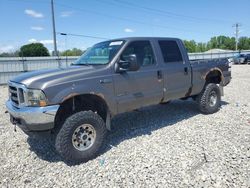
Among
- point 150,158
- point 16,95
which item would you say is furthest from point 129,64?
point 16,95

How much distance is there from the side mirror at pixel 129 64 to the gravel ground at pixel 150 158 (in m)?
1.50

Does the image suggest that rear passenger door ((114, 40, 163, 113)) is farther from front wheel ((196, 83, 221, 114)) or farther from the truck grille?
front wheel ((196, 83, 221, 114))

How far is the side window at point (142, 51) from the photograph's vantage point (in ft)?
15.8

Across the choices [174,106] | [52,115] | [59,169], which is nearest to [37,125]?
[52,115]

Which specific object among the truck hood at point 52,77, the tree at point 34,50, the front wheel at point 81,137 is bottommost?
the front wheel at point 81,137

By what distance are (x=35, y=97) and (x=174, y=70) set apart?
317 centimetres

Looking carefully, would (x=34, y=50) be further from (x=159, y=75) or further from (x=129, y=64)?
(x=129, y=64)

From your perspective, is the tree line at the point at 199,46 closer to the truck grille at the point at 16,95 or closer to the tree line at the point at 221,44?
the tree line at the point at 221,44

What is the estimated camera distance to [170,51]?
5637 mm

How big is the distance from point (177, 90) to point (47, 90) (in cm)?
314

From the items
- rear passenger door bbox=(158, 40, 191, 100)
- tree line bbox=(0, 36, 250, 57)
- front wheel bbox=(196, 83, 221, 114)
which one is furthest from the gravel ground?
tree line bbox=(0, 36, 250, 57)

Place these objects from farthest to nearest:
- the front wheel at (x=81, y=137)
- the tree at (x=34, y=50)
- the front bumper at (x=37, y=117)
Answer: the tree at (x=34, y=50)
the front wheel at (x=81, y=137)
the front bumper at (x=37, y=117)

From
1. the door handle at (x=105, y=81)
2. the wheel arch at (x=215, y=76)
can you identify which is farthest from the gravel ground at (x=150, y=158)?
the door handle at (x=105, y=81)

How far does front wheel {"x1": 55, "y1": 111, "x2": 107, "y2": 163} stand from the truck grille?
823mm
